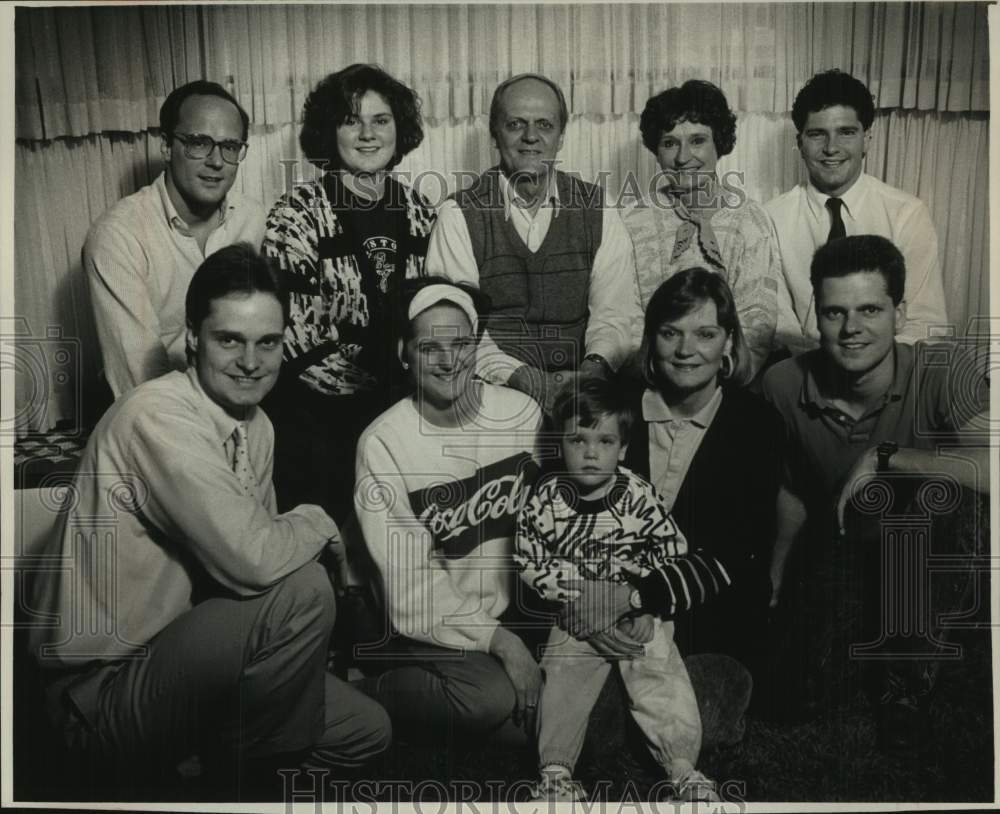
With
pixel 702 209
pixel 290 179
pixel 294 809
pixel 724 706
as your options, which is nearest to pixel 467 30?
pixel 290 179

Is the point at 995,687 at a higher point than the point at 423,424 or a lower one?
lower

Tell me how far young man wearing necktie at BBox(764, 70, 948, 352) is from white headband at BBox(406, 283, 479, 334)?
3.16ft

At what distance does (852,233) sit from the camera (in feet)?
10.6

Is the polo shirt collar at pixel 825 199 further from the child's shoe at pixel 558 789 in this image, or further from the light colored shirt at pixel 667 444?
the child's shoe at pixel 558 789

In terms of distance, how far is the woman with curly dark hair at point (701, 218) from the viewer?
3221 mm

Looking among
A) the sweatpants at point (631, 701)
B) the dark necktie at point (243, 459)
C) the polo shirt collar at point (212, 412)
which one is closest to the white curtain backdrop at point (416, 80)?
the polo shirt collar at point (212, 412)

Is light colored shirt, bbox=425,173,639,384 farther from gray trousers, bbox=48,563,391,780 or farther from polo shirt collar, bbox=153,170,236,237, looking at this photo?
gray trousers, bbox=48,563,391,780

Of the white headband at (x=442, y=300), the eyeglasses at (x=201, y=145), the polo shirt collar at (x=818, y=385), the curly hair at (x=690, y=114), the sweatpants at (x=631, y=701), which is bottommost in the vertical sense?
the sweatpants at (x=631, y=701)

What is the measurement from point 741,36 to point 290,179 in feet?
4.90

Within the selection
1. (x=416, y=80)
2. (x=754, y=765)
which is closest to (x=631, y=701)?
(x=754, y=765)

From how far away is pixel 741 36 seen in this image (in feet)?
10.7

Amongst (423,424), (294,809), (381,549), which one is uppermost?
(423,424)

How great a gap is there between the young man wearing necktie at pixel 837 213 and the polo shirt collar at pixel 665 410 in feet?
0.98

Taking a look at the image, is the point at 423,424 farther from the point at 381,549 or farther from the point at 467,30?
the point at 467,30
